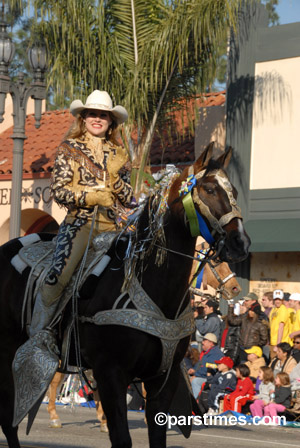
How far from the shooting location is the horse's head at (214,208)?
22.1ft

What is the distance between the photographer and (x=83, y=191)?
7.63m

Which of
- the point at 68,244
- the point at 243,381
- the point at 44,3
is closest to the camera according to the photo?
the point at 68,244

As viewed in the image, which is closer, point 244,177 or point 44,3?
point 44,3

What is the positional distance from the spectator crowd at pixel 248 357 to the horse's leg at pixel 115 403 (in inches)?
274

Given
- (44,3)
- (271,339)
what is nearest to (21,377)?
(271,339)

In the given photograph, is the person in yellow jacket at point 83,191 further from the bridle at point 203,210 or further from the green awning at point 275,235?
the green awning at point 275,235

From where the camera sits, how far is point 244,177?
2208 cm

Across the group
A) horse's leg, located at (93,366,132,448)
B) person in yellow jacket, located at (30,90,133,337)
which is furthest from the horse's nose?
person in yellow jacket, located at (30,90,133,337)

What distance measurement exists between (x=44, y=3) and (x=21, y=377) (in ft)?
40.6

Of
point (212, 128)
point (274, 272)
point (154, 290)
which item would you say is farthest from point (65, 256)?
point (212, 128)

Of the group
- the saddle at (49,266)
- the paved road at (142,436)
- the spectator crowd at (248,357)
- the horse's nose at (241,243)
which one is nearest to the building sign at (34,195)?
the spectator crowd at (248,357)

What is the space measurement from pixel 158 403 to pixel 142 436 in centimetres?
488

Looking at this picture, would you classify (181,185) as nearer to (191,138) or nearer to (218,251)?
(218,251)

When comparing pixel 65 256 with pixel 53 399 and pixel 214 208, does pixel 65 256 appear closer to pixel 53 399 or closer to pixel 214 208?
pixel 214 208
